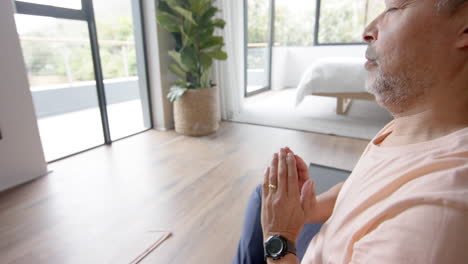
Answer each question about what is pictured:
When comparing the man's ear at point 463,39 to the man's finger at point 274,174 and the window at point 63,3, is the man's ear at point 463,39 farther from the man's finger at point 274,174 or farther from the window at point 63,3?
the window at point 63,3

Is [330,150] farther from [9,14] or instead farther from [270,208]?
[9,14]

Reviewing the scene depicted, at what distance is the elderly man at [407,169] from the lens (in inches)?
14.2

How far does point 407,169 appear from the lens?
1.53 feet

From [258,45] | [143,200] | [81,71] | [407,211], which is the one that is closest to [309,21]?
[258,45]

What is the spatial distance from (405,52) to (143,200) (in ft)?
4.95

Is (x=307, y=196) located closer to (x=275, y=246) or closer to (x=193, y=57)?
(x=275, y=246)

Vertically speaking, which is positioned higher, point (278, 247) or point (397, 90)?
point (397, 90)

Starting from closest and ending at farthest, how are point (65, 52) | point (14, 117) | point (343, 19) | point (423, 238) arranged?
point (423, 238) → point (14, 117) → point (65, 52) → point (343, 19)

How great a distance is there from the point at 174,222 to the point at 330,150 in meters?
1.50

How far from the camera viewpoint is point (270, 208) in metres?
0.65

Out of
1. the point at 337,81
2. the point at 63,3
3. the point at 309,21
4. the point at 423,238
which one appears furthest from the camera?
the point at 309,21

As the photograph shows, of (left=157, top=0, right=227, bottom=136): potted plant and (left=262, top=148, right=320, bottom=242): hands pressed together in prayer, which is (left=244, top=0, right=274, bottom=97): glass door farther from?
(left=262, top=148, right=320, bottom=242): hands pressed together in prayer

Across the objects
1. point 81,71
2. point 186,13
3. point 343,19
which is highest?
point 343,19

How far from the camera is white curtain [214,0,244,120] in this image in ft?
10.5
